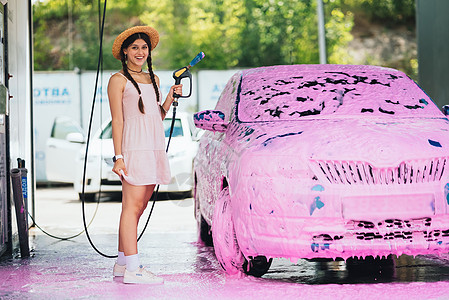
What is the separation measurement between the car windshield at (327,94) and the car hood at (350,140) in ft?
0.67

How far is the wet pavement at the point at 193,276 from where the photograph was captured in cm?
484

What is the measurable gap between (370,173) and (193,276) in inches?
61.2

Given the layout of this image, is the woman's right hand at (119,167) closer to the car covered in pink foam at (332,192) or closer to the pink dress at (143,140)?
the pink dress at (143,140)

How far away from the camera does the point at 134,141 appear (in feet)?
17.5

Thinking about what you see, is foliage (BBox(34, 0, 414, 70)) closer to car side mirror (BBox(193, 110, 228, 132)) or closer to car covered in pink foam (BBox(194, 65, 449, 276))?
car side mirror (BBox(193, 110, 228, 132))

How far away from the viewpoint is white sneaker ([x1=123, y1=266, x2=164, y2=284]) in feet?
17.1

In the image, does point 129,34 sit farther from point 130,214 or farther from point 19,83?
point 19,83

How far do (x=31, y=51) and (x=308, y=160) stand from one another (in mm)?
5444

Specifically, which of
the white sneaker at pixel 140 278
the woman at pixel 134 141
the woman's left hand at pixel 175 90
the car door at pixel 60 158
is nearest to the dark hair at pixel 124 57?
the woman at pixel 134 141

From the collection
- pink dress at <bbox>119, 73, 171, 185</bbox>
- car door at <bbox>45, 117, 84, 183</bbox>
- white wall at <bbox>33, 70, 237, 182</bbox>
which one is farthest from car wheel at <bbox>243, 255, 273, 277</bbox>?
white wall at <bbox>33, 70, 237, 182</bbox>

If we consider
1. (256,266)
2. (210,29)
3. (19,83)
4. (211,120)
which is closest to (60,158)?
(19,83)

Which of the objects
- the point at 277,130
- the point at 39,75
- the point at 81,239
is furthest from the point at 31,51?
the point at 39,75

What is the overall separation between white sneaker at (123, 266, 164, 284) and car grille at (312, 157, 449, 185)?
1.36m

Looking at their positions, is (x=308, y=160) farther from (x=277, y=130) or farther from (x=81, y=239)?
→ (x=81, y=239)
